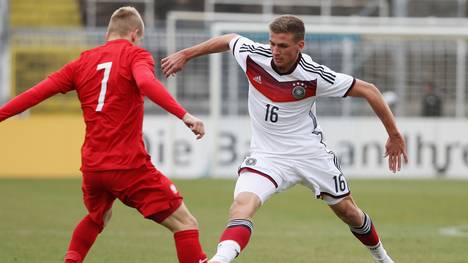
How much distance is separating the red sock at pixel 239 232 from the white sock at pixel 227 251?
5 centimetres

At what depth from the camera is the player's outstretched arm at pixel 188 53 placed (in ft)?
25.9

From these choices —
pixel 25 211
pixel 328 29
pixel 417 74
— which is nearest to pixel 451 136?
pixel 417 74

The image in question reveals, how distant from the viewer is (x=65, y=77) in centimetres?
730

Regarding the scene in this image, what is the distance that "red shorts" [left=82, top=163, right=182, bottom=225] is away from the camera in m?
7.16

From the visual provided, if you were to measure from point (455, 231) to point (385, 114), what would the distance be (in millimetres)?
5477

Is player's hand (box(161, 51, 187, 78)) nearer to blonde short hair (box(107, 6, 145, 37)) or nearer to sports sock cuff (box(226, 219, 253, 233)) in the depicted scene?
A: blonde short hair (box(107, 6, 145, 37))

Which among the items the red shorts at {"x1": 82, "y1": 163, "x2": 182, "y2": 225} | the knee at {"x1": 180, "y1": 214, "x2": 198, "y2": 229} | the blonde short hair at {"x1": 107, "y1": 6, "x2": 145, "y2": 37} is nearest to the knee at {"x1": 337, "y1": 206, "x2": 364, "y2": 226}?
the knee at {"x1": 180, "y1": 214, "x2": 198, "y2": 229}

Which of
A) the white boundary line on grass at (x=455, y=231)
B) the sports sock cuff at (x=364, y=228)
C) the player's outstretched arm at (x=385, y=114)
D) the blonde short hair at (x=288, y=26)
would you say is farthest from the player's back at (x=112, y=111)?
the white boundary line on grass at (x=455, y=231)

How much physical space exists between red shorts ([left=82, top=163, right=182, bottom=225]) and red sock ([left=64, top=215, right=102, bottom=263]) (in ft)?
1.27

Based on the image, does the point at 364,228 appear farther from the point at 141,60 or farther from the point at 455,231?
the point at 455,231

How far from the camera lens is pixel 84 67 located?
23.9 feet

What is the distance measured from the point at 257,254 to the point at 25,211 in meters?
5.52

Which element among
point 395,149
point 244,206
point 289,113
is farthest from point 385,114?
point 244,206

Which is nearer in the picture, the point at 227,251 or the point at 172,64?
the point at 227,251
